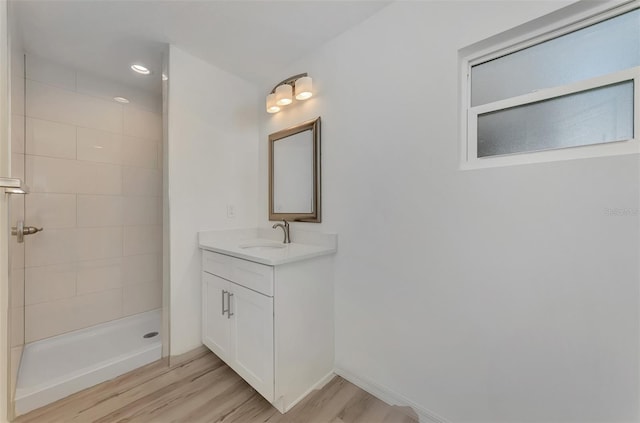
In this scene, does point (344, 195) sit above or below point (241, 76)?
below

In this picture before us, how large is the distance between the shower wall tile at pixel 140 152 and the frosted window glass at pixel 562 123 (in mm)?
2712

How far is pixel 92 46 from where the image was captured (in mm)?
1733

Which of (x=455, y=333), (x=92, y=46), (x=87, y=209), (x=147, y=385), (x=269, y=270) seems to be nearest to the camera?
(x=455, y=333)

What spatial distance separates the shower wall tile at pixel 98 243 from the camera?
204 centimetres

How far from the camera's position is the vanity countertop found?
141 cm

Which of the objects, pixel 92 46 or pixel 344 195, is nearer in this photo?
pixel 344 195

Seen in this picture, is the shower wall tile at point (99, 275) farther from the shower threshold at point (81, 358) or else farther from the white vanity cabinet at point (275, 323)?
the white vanity cabinet at point (275, 323)

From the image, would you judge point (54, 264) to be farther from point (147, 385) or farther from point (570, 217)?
point (570, 217)

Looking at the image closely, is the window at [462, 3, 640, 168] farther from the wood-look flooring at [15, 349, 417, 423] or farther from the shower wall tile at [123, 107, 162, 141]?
the shower wall tile at [123, 107, 162, 141]

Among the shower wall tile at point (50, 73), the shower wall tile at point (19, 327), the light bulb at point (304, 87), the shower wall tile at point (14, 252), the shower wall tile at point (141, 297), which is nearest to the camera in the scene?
the shower wall tile at point (14, 252)

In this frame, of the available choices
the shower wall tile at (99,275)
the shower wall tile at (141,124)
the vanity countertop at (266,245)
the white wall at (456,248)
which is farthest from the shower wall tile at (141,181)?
the white wall at (456,248)

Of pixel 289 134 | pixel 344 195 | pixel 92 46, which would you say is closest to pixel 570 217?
pixel 344 195

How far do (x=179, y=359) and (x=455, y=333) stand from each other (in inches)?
71.7

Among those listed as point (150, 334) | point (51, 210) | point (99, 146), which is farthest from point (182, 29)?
point (150, 334)
